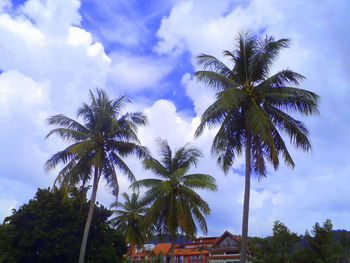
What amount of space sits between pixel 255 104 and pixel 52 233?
2069 centimetres

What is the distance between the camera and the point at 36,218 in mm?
32781

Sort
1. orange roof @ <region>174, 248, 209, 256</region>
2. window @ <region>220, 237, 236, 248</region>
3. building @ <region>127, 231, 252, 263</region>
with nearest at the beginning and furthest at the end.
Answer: building @ <region>127, 231, 252, 263</region>
window @ <region>220, 237, 236, 248</region>
orange roof @ <region>174, 248, 209, 256</region>

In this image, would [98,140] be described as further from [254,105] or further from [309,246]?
[309,246]

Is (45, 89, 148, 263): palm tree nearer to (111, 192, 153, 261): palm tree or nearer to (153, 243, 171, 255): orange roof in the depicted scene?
(111, 192, 153, 261): palm tree

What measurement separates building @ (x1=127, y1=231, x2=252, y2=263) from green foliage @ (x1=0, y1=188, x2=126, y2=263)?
33828mm

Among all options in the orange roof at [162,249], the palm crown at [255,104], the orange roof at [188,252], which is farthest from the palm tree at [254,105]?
the orange roof at [162,249]

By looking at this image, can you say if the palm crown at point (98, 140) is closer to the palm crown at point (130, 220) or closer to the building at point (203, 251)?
the palm crown at point (130, 220)

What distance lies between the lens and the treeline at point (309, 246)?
4244cm

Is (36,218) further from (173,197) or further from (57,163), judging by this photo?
(173,197)

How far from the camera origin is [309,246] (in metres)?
45.6

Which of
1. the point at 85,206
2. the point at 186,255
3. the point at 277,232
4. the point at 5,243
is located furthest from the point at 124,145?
the point at 186,255

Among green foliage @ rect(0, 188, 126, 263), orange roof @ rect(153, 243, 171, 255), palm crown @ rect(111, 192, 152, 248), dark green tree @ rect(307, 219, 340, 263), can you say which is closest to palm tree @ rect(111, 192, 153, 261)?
palm crown @ rect(111, 192, 152, 248)

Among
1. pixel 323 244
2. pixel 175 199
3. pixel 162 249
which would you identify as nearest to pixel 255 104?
pixel 175 199

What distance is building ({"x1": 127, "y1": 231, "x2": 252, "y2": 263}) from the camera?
231 feet
